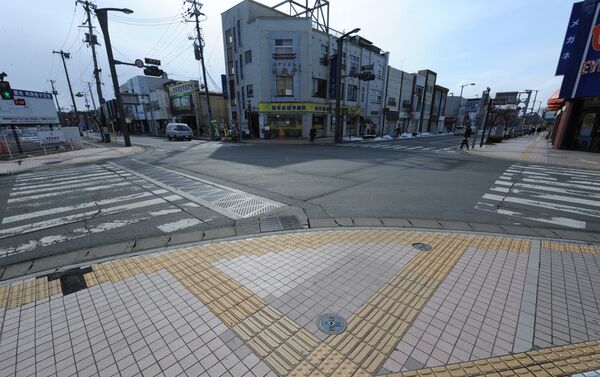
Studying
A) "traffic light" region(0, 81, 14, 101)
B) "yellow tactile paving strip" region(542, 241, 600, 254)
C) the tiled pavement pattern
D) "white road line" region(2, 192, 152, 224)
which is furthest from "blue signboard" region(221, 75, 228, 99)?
"yellow tactile paving strip" region(542, 241, 600, 254)

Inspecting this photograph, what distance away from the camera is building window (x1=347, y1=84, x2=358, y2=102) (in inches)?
1314

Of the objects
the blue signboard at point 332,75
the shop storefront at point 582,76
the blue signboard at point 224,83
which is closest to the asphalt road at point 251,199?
the shop storefront at point 582,76

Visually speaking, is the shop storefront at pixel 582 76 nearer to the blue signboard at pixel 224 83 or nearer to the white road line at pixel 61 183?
the white road line at pixel 61 183

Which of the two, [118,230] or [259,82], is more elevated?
[259,82]

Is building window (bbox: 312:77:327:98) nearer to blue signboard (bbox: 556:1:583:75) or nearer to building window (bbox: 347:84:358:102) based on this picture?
building window (bbox: 347:84:358:102)

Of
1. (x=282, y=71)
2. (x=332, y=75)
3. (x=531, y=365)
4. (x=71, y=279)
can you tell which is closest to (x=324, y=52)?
(x=332, y=75)

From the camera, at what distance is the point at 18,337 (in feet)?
8.32

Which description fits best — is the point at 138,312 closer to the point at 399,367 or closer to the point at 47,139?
the point at 399,367

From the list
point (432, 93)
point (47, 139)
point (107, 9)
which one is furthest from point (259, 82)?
point (432, 93)

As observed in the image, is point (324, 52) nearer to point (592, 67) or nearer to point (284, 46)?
point (284, 46)

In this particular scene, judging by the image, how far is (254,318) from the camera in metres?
2.71

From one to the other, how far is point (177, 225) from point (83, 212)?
2.88 m

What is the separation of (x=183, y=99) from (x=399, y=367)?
46.9 metres

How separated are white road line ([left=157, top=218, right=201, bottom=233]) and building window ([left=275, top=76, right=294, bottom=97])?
2541cm
